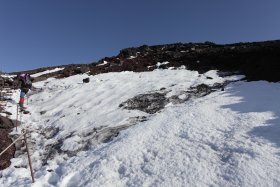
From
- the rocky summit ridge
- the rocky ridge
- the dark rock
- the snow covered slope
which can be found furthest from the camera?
the rocky summit ridge

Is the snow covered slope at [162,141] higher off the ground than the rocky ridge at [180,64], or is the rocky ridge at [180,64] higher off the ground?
the rocky ridge at [180,64]

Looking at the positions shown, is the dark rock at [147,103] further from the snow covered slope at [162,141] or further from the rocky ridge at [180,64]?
the snow covered slope at [162,141]

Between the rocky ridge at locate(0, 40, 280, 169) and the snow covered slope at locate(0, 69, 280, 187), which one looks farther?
the rocky ridge at locate(0, 40, 280, 169)

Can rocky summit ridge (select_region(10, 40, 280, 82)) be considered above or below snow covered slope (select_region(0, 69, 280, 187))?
above

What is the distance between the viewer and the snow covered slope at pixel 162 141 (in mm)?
8875

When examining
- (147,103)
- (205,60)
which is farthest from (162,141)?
(205,60)

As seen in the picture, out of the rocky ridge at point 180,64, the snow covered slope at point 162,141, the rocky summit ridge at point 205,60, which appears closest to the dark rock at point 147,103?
the rocky ridge at point 180,64

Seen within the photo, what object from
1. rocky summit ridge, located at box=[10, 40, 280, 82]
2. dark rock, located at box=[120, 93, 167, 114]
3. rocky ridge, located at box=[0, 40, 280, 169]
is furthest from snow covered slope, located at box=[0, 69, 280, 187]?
rocky summit ridge, located at box=[10, 40, 280, 82]

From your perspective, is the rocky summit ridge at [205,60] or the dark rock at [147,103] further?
the rocky summit ridge at [205,60]

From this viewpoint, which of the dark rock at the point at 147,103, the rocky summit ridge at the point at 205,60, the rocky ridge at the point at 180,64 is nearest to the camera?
the dark rock at the point at 147,103

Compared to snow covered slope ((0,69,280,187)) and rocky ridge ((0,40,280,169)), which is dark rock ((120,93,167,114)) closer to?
rocky ridge ((0,40,280,169))

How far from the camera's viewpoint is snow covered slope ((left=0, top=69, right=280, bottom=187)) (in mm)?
8875

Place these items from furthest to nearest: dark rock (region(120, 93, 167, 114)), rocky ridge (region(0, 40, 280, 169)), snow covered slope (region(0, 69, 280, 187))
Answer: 1. rocky ridge (region(0, 40, 280, 169))
2. dark rock (region(120, 93, 167, 114))
3. snow covered slope (region(0, 69, 280, 187))

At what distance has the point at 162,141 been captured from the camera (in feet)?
35.7
